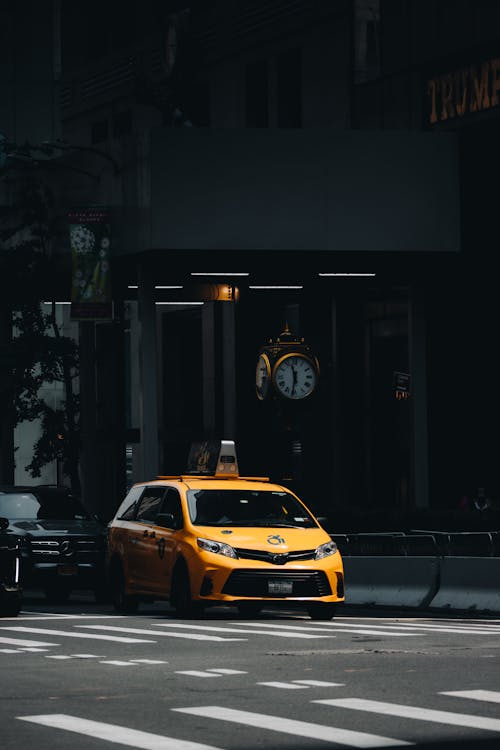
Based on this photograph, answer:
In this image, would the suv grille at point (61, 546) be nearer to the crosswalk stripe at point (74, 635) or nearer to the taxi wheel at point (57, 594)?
the taxi wheel at point (57, 594)

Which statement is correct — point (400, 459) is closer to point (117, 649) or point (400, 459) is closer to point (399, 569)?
point (399, 569)

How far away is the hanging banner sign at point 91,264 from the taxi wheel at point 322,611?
15.5 metres

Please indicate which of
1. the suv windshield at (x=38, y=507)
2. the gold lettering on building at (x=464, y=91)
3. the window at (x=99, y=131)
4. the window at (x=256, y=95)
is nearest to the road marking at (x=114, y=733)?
the suv windshield at (x=38, y=507)

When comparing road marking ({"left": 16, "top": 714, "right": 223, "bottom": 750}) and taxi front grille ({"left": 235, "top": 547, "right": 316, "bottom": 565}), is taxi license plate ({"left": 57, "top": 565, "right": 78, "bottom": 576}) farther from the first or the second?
road marking ({"left": 16, "top": 714, "right": 223, "bottom": 750})

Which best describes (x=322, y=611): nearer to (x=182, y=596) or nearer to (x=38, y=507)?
(x=182, y=596)

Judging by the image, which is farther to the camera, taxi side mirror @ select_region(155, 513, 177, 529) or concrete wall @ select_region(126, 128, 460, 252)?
concrete wall @ select_region(126, 128, 460, 252)

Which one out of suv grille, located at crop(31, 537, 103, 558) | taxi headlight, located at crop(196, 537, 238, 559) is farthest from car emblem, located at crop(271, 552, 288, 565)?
suv grille, located at crop(31, 537, 103, 558)

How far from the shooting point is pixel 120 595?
25.5m

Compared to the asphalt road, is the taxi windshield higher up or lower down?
higher up

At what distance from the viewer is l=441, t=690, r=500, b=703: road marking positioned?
Answer: 13203mm

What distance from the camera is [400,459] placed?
4338 centimetres

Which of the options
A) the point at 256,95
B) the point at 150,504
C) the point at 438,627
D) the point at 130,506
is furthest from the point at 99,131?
the point at 438,627

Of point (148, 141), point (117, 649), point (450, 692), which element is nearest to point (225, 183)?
point (148, 141)

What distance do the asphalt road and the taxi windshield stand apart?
1669 millimetres
